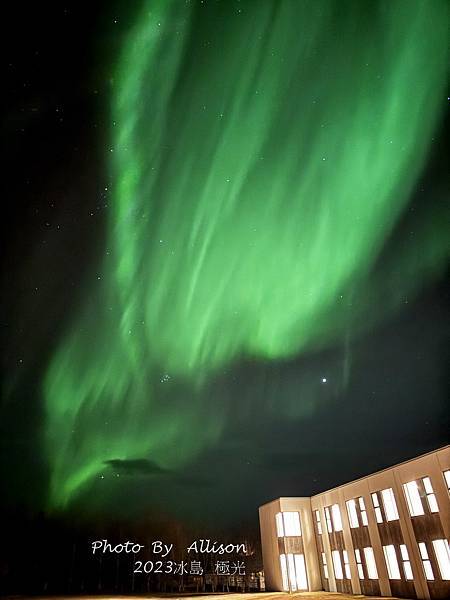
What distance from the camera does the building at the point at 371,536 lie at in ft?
78.5

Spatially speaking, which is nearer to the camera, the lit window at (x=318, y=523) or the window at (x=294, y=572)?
the window at (x=294, y=572)

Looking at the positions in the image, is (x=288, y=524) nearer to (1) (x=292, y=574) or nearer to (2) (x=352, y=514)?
(1) (x=292, y=574)

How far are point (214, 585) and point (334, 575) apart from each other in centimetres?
4098

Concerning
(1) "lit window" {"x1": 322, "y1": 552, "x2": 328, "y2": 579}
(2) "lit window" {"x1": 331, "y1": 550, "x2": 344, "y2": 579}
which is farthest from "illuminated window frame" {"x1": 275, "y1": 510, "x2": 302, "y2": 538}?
(2) "lit window" {"x1": 331, "y1": 550, "x2": 344, "y2": 579}

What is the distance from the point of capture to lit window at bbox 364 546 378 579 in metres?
29.2

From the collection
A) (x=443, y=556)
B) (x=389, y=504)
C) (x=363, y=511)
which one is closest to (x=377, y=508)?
(x=389, y=504)

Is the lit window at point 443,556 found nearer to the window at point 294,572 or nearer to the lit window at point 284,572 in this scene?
the window at point 294,572

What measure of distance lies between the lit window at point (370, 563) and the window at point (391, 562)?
159cm

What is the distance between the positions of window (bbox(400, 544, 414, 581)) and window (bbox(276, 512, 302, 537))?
42.8ft

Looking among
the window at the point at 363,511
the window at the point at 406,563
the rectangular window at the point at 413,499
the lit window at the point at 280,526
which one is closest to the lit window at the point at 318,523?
the lit window at the point at 280,526


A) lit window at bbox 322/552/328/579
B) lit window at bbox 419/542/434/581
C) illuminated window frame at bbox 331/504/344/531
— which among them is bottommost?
lit window at bbox 419/542/434/581

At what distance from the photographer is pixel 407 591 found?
2558 cm

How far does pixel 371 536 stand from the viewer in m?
29.2

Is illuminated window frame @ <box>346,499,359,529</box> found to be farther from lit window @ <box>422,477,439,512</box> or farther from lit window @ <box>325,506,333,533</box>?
lit window @ <box>422,477,439,512</box>
